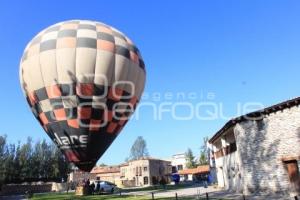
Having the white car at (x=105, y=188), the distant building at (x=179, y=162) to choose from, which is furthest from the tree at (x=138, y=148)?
the white car at (x=105, y=188)

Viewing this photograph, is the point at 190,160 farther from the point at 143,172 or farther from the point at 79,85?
the point at 79,85

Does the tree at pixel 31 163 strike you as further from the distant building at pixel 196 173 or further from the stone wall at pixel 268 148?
the stone wall at pixel 268 148

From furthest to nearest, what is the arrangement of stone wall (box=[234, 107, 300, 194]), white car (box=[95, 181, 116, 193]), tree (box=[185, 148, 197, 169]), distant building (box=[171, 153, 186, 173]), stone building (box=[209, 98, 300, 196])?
distant building (box=[171, 153, 186, 173]), tree (box=[185, 148, 197, 169]), white car (box=[95, 181, 116, 193]), stone wall (box=[234, 107, 300, 194]), stone building (box=[209, 98, 300, 196])

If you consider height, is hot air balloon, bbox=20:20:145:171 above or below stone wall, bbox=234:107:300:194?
above

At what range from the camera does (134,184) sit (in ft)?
258

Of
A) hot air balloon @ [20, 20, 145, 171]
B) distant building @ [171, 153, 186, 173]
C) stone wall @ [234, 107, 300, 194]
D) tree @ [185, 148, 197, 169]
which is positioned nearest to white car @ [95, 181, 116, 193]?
hot air balloon @ [20, 20, 145, 171]

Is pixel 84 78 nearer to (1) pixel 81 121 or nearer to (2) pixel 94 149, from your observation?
(1) pixel 81 121

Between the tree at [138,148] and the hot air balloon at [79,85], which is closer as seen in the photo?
the hot air balloon at [79,85]

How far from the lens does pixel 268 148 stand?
27156 millimetres

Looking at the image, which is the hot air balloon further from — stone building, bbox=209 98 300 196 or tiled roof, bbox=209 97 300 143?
stone building, bbox=209 98 300 196

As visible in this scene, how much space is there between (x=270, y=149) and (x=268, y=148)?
0.18 m

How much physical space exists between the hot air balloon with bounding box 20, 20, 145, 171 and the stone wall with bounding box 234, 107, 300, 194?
34.5 feet

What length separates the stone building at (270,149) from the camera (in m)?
25.6

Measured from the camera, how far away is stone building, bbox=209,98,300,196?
25.6 m
